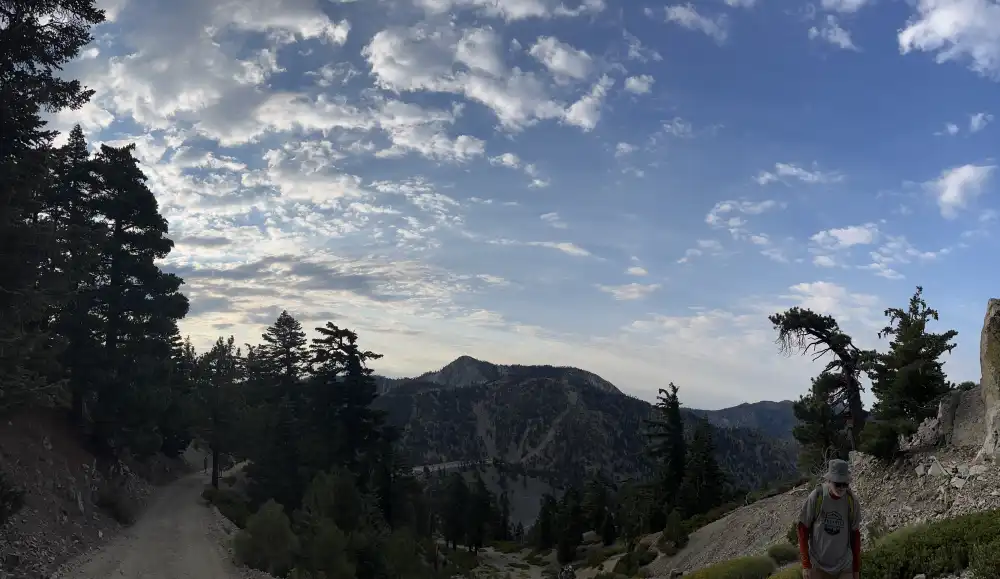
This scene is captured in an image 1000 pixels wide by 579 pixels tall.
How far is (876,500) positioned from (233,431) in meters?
40.7

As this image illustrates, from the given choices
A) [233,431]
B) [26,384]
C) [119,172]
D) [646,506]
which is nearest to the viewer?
[26,384]

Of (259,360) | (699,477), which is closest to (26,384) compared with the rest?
(259,360)

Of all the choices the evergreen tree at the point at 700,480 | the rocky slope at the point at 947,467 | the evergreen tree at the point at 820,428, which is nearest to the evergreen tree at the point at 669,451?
the evergreen tree at the point at 700,480

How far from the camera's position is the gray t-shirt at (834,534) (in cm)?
690

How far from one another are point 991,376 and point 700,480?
114 feet

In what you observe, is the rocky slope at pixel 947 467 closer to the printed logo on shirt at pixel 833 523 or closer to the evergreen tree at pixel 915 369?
the evergreen tree at pixel 915 369

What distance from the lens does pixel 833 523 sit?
273 inches

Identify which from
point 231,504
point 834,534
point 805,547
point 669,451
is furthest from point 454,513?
point 834,534

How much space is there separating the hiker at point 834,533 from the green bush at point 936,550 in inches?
134

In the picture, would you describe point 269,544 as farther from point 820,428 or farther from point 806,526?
point 820,428

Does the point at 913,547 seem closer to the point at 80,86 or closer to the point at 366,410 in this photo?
the point at 80,86

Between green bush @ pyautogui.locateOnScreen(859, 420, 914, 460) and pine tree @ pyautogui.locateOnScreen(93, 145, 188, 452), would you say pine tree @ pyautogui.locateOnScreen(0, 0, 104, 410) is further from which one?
green bush @ pyautogui.locateOnScreen(859, 420, 914, 460)

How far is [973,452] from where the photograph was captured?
578 inches

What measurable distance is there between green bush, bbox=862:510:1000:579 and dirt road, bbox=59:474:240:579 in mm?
18869
